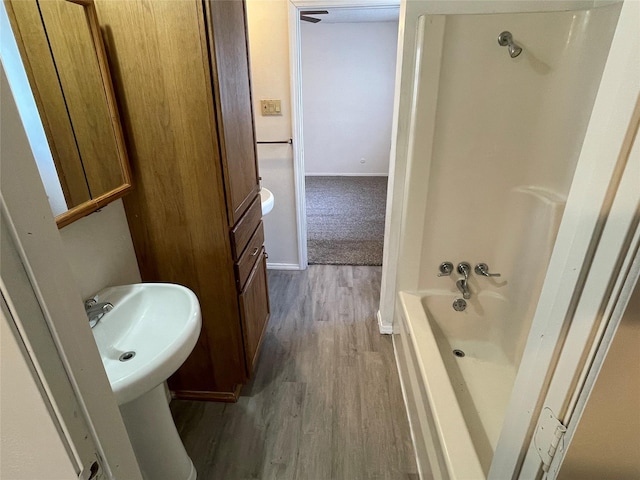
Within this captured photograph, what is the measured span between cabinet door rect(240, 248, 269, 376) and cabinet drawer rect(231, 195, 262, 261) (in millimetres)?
208

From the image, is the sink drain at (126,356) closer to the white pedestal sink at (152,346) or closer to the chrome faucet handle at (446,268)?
the white pedestal sink at (152,346)

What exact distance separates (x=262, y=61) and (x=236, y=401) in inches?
87.2

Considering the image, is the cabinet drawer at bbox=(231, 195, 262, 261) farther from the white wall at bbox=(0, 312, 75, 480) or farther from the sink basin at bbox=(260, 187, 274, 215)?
the white wall at bbox=(0, 312, 75, 480)

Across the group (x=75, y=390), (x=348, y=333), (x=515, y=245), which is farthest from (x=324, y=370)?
(x=75, y=390)

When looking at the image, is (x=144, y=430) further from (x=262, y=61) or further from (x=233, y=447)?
(x=262, y=61)

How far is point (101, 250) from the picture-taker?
128cm

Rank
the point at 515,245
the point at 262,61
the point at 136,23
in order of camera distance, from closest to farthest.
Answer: the point at 136,23, the point at 515,245, the point at 262,61

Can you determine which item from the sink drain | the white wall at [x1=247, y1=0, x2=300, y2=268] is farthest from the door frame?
the sink drain

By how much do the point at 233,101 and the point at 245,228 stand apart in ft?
1.86

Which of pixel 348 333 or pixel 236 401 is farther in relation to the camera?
pixel 348 333

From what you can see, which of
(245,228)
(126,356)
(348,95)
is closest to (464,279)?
(245,228)

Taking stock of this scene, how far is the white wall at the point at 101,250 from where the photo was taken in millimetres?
1146

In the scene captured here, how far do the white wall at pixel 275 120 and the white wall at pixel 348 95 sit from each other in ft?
10.2

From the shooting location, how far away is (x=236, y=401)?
1808 millimetres
